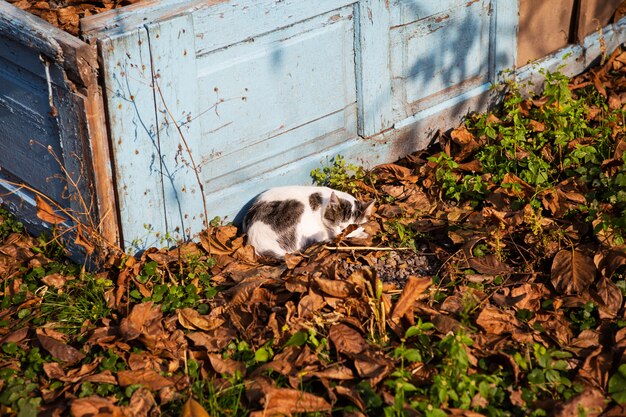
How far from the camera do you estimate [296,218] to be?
4.76m

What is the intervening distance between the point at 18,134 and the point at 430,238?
238cm

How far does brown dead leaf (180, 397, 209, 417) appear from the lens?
3.35 meters

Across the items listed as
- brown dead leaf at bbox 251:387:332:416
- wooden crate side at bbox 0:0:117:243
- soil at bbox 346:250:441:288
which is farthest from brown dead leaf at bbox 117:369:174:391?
soil at bbox 346:250:441:288

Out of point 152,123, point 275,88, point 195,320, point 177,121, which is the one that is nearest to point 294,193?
point 275,88

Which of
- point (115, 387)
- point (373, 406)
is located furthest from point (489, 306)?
point (115, 387)

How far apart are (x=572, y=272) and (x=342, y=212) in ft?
4.31

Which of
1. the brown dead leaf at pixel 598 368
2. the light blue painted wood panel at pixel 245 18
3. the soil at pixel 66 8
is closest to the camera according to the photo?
the brown dead leaf at pixel 598 368

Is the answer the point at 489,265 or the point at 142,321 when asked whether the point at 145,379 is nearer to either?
the point at 142,321

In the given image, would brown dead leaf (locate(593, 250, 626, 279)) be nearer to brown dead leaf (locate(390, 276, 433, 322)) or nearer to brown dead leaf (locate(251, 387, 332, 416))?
brown dead leaf (locate(390, 276, 433, 322))

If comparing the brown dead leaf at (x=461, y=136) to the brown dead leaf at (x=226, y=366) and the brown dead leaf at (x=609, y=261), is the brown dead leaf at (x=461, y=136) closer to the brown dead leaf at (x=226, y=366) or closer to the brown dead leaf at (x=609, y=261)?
the brown dead leaf at (x=609, y=261)

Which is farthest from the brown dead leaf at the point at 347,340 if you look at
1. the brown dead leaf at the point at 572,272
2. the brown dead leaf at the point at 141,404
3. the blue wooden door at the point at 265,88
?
the blue wooden door at the point at 265,88

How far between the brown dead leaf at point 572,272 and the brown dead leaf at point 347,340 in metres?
1.10

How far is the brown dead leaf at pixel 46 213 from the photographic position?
173 inches

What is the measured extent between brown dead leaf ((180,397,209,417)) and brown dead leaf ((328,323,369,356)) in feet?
2.26
